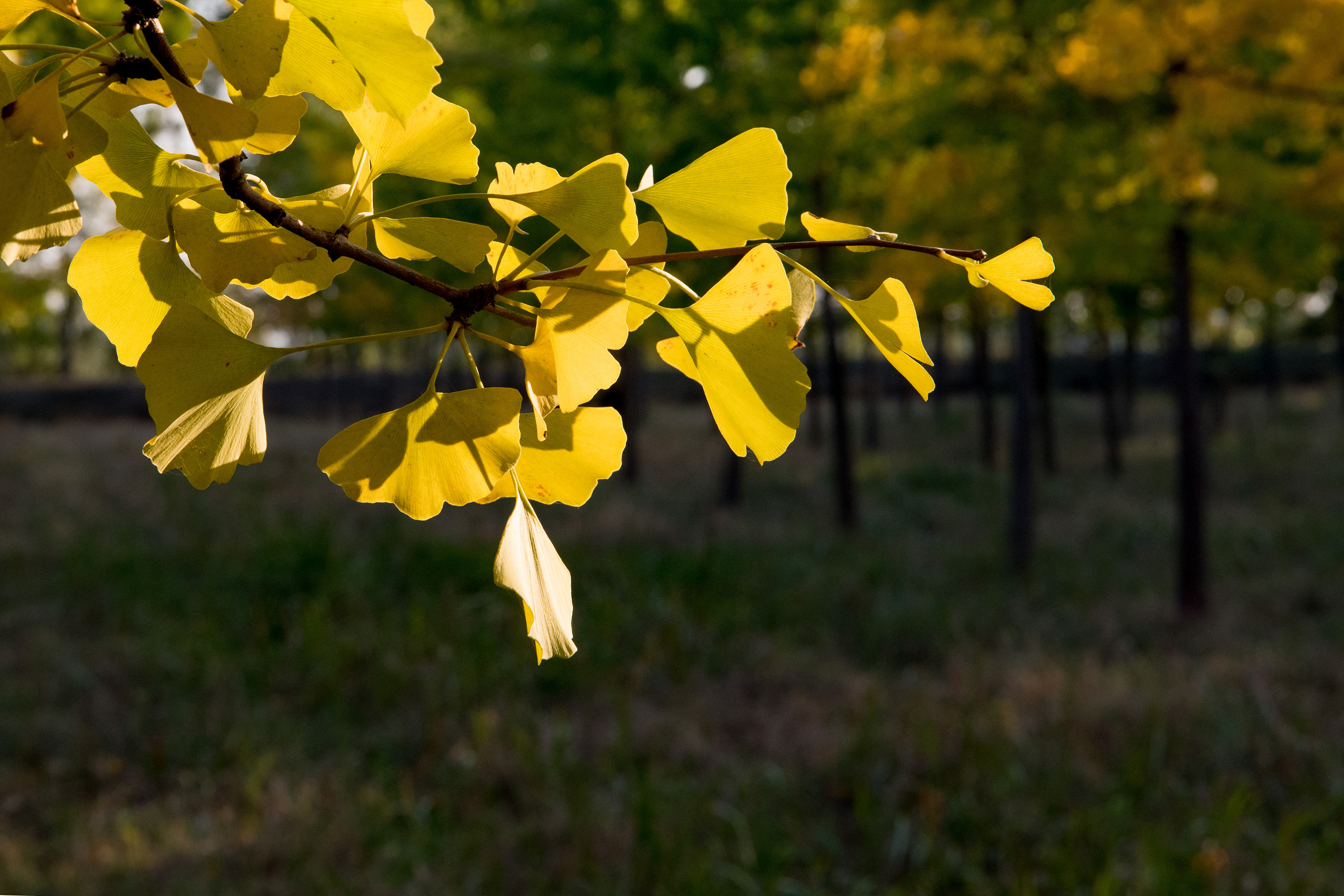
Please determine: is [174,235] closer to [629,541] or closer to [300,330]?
[629,541]

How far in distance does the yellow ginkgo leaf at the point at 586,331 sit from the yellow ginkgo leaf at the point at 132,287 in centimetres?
14

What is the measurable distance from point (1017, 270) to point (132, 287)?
0.37m

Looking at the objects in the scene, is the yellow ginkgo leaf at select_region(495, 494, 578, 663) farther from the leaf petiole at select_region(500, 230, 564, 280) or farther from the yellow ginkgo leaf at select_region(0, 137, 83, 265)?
the yellow ginkgo leaf at select_region(0, 137, 83, 265)

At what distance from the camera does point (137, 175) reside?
0.35 m

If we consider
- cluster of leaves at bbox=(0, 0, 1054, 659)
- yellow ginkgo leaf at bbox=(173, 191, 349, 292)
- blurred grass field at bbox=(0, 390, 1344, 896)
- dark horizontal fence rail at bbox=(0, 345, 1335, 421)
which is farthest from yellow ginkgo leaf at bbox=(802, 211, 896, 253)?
dark horizontal fence rail at bbox=(0, 345, 1335, 421)

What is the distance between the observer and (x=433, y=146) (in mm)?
388

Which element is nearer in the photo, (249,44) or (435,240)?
(249,44)

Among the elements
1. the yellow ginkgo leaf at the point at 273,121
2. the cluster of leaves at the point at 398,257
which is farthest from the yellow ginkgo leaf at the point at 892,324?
the yellow ginkgo leaf at the point at 273,121

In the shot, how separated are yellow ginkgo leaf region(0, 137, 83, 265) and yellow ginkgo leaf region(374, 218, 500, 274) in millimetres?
119

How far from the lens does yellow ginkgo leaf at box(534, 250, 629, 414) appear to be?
0.34m

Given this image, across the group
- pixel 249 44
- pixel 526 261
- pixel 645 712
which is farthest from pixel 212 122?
pixel 645 712

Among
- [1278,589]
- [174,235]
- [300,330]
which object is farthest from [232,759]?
[300,330]

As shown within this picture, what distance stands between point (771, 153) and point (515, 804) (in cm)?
345

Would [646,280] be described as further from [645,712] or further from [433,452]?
[645,712]
